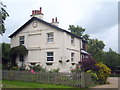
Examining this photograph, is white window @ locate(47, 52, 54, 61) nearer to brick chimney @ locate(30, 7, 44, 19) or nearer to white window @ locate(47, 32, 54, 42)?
white window @ locate(47, 32, 54, 42)

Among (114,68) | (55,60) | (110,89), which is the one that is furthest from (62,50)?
(114,68)

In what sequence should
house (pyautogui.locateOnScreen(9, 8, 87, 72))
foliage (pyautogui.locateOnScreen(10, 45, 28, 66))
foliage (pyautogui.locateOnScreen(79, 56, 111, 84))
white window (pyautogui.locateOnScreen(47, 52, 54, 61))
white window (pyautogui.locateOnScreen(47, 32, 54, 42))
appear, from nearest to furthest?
foliage (pyautogui.locateOnScreen(79, 56, 111, 84)), house (pyautogui.locateOnScreen(9, 8, 87, 72)), white window (pyautogui.locateOnScreen(47, 52, 54, 61)), white window (pyautogui.locateOnScreen(47, 32, 54, 42)), foliage (pyautogui.locateOnScreen(10, 45, 28, 66))

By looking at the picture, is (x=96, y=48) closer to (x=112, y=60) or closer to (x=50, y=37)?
(x=112, y=60)

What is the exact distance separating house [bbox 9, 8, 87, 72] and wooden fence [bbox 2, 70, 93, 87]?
648 cm

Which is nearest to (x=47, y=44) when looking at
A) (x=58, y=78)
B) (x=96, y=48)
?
(x=58, y=78)

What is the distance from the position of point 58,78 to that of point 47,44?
9.65 m

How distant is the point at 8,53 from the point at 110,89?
56.8 ft

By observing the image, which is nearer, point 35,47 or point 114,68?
point 35,47

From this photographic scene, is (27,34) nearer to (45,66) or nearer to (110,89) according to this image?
(45,66)

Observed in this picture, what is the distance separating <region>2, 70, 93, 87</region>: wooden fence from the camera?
54.3ft

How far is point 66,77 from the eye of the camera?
17172mm

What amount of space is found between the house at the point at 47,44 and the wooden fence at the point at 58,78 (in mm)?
6478

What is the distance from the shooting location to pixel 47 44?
26547 mm

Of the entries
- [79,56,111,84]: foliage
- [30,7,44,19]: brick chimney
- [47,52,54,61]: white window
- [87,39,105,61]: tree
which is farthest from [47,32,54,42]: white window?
[87,39,105,61]: tree
